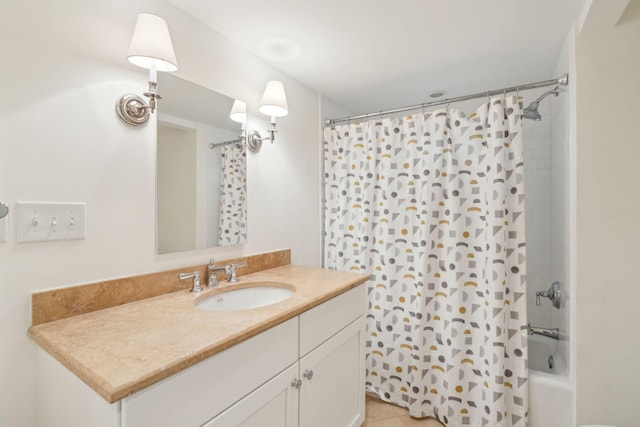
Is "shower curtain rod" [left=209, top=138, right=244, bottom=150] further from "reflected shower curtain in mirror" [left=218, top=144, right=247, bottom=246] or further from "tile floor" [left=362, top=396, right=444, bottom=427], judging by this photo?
"tile floor" [left=362, top=396, right=444, bottom=427]

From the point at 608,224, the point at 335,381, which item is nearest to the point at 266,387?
the point at 335,381

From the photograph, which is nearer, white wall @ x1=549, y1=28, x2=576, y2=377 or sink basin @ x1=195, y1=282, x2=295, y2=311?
sink basin @ x1=195, y1=282, x2=295, y2=311

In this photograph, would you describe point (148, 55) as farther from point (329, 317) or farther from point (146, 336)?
point (329, 317)

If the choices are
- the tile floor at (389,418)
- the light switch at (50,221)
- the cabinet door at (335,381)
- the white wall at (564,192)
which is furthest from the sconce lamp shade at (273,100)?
the tile floor at (389,418)

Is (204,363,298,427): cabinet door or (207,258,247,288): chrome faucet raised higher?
(207,258,247,288): chrome faucet

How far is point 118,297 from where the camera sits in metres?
1.14

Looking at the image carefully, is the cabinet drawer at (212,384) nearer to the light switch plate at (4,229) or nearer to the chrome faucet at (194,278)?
the chrome faucet at (194,278)

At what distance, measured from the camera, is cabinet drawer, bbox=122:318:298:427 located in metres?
0.69

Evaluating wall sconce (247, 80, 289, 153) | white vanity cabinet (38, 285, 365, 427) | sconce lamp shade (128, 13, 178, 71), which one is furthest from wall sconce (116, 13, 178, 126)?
white vanity cabinet (38, 285, 365, 427)

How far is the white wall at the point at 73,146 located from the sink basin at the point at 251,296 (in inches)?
8.8

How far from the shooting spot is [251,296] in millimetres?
1522

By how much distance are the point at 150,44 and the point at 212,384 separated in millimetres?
1184

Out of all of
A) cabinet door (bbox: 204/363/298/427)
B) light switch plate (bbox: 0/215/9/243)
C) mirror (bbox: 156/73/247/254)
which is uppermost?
mirror (bbox: 156/73/247/254)

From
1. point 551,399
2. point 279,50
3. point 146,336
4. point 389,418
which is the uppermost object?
point 279,50
